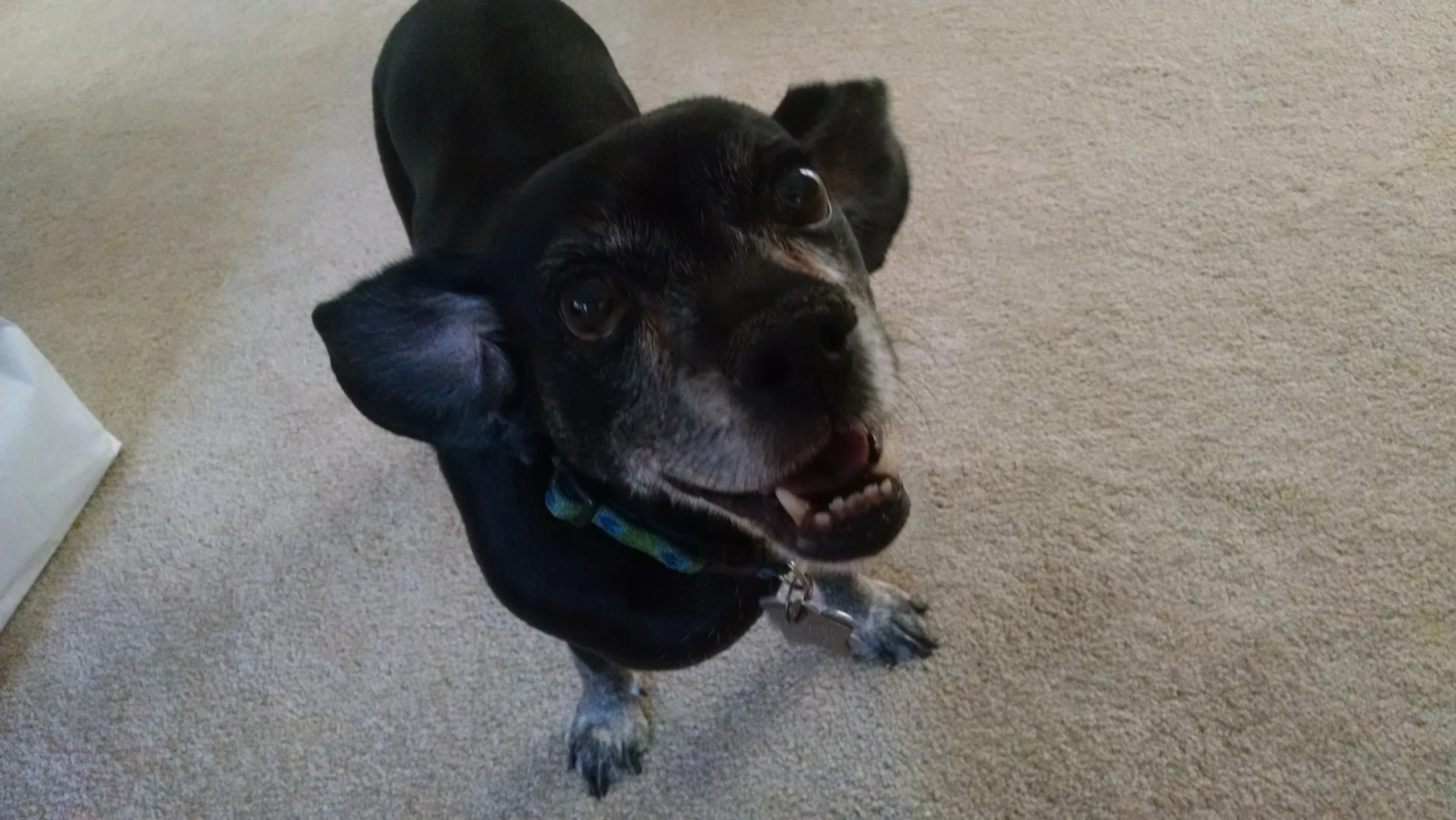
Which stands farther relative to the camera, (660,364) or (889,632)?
(889,632)

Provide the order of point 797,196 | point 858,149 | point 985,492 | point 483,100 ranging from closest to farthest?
point 797,196
point 858,149
point 483,100
point 985,492

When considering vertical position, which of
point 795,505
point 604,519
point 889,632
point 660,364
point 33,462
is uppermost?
point 660,364

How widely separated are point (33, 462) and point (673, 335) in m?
1.50

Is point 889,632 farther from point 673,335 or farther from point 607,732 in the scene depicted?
point 673,335

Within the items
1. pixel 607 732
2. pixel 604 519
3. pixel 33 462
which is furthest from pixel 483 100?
pixel 33 462

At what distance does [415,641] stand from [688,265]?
3.37 ft

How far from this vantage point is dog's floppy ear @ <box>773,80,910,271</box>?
1.12 metres

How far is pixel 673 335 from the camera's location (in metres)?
0.88

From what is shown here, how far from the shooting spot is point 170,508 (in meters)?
1.88

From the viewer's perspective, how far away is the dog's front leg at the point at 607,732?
1427mm

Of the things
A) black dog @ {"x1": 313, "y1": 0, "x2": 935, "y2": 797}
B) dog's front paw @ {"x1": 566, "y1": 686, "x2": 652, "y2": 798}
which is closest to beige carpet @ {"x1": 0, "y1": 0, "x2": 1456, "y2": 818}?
dog's front paw @ {"x1": 566, "y1": 686, "x2": 652, "y2": 798}

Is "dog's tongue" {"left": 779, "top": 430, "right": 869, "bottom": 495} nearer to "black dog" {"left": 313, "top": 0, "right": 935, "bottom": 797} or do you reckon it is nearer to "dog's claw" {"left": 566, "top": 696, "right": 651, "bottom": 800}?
"black dog" {"left": 313, "top": 0, "right": 935, "bottom": 797}

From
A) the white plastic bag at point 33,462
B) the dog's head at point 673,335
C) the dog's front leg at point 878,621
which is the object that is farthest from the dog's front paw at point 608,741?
the white plastic bag at point 33,462

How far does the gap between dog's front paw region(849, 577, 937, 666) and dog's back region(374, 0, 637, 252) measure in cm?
79
